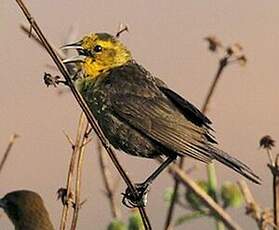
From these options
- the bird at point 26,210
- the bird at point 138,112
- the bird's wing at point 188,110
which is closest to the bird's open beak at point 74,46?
the bird at point 138,112

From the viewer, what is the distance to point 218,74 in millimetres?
3395

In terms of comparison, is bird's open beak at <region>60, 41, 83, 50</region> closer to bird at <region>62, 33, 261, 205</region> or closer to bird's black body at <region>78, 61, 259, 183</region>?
bird at <region>62, 33, 261, 205</region>

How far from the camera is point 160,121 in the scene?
3.98 metres

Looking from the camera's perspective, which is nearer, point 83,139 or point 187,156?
point 83,139

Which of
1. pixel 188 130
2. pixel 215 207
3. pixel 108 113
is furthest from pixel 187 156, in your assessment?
pixel 215 207

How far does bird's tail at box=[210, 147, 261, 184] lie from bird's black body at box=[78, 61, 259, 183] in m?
0.09

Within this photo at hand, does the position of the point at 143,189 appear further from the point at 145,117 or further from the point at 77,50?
the point at 77,50

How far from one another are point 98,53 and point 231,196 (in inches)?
38.0

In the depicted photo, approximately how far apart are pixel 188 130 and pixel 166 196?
1.01 ft

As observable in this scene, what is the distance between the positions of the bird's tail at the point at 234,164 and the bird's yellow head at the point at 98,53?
771 mm

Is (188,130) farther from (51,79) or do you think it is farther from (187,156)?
(51,79)

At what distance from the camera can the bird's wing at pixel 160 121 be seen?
12.6 feet

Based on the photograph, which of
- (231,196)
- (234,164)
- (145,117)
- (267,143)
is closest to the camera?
(267,143)

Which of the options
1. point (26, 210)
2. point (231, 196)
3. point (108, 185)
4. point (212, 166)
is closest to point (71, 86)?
point (212, 166)
